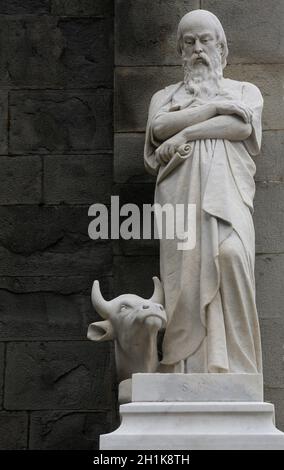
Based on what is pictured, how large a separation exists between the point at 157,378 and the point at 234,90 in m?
2.09

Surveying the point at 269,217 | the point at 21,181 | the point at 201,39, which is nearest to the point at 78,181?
the point at 21,181

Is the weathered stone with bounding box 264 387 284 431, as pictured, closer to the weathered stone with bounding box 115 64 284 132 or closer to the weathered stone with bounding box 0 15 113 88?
the weathered stone with bounding box 115 64 284 132

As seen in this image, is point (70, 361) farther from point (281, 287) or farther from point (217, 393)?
point (217, 393)

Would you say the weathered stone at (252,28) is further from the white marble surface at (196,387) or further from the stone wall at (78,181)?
the white marble surface at (196,387)

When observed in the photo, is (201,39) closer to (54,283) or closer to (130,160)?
(130,160)

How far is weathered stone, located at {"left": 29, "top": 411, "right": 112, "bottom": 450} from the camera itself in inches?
368

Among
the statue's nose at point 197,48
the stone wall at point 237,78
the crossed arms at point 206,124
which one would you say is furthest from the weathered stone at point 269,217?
the statue's nose at point 197,48

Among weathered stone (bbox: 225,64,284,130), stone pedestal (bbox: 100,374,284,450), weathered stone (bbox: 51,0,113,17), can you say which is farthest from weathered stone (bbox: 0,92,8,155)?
stone pedestal (bbox: 100,374,284,450)

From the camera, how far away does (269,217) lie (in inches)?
355

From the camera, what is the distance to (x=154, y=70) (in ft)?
30.6

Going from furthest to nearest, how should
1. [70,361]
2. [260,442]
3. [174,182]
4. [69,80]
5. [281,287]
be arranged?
[69,80], [70,361], [281,287], [174,182], [260,442]

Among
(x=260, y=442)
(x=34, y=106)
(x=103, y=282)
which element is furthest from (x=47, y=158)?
(x=260, y=442)

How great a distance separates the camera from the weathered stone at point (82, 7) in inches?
402

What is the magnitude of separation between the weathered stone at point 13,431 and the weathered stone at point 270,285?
6.37ft
